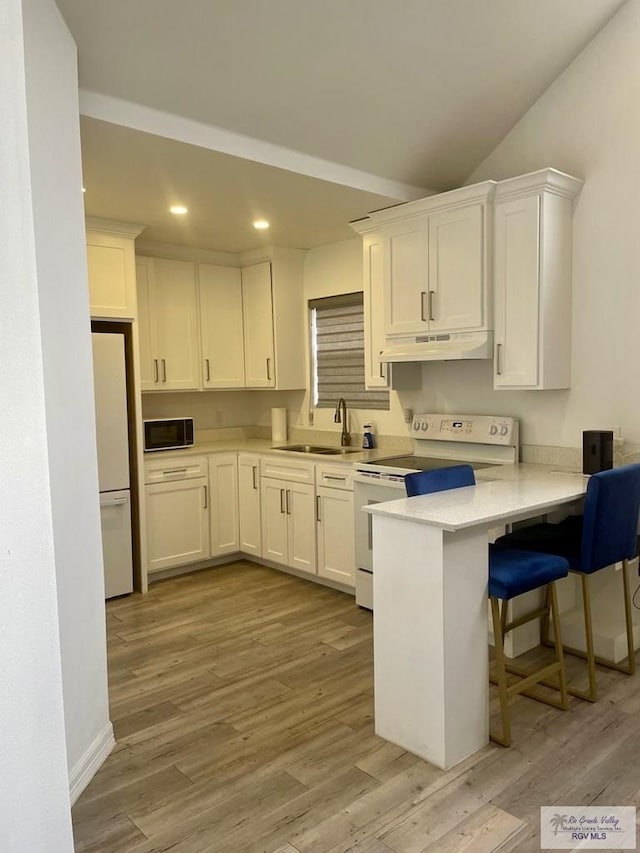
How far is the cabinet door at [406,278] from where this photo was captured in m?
3.83

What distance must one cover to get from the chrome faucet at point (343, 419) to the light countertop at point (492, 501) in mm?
1598

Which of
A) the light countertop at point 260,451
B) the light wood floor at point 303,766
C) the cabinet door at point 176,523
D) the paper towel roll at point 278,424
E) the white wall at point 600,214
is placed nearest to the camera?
the light wood floor at point 303,766

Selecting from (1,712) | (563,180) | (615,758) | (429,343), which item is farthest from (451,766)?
(563,180)

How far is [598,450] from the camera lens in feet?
10.2

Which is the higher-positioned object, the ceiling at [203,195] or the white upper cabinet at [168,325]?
the ceiling at [203,195]

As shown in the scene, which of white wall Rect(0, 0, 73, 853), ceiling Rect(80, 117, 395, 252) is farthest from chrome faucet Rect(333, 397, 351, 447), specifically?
white wall Rect(0, 0, 73, 853)

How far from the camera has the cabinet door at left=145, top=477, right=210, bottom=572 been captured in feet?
14.8

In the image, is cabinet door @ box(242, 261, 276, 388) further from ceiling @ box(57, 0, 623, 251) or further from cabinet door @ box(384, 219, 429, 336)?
cabinet door @ box(384, 219, 429, 336)

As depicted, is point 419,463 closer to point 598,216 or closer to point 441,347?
point 441,347

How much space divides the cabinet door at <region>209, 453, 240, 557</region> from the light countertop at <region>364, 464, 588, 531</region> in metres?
2.20

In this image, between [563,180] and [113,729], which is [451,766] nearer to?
[113,729]

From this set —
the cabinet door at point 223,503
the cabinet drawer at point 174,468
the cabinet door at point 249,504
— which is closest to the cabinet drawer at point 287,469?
the cabinet door at point 249,504

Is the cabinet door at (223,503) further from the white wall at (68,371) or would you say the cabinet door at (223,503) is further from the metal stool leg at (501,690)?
the metal stool leg at (501,690)

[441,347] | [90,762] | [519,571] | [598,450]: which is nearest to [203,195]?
[441,347]
